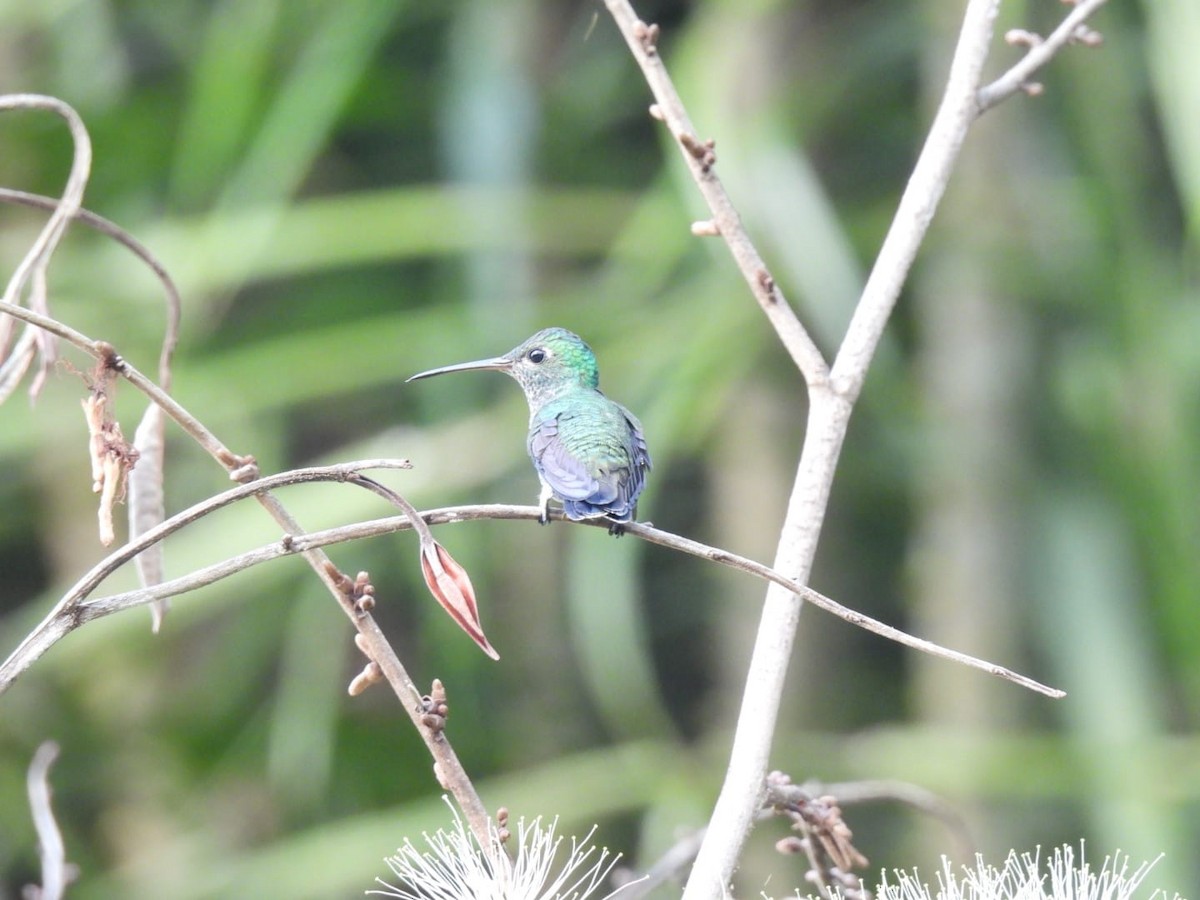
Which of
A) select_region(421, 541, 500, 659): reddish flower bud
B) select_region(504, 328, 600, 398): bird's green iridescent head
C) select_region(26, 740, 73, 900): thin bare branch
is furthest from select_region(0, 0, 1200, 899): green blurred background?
select_region(421, 541, 500, 659): reddish flower bud

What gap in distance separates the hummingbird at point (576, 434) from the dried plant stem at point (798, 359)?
32 cm

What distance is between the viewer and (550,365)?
1756 millimetres

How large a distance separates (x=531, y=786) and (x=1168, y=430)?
1563mm

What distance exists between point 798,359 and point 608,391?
7.58 feet

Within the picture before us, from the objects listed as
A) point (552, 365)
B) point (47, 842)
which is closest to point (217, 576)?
point (47, 842)

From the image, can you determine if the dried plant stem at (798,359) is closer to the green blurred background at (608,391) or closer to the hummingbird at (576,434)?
the hummingbird at (576,434)

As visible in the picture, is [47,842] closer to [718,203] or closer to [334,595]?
[334,595]

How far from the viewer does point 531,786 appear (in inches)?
123

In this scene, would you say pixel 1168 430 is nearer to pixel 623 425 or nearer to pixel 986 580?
pixel 986 580

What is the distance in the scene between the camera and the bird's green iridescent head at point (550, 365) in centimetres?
173

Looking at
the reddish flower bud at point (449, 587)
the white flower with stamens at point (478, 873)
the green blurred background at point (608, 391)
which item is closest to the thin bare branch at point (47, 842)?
the white flower with stamens at point (478, 873)

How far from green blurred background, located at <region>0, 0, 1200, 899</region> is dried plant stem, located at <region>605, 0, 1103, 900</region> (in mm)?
1947

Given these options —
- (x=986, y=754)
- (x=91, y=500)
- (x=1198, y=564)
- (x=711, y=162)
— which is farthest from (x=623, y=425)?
(x=91, y=500)

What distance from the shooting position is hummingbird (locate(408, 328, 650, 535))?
1.29 meters
